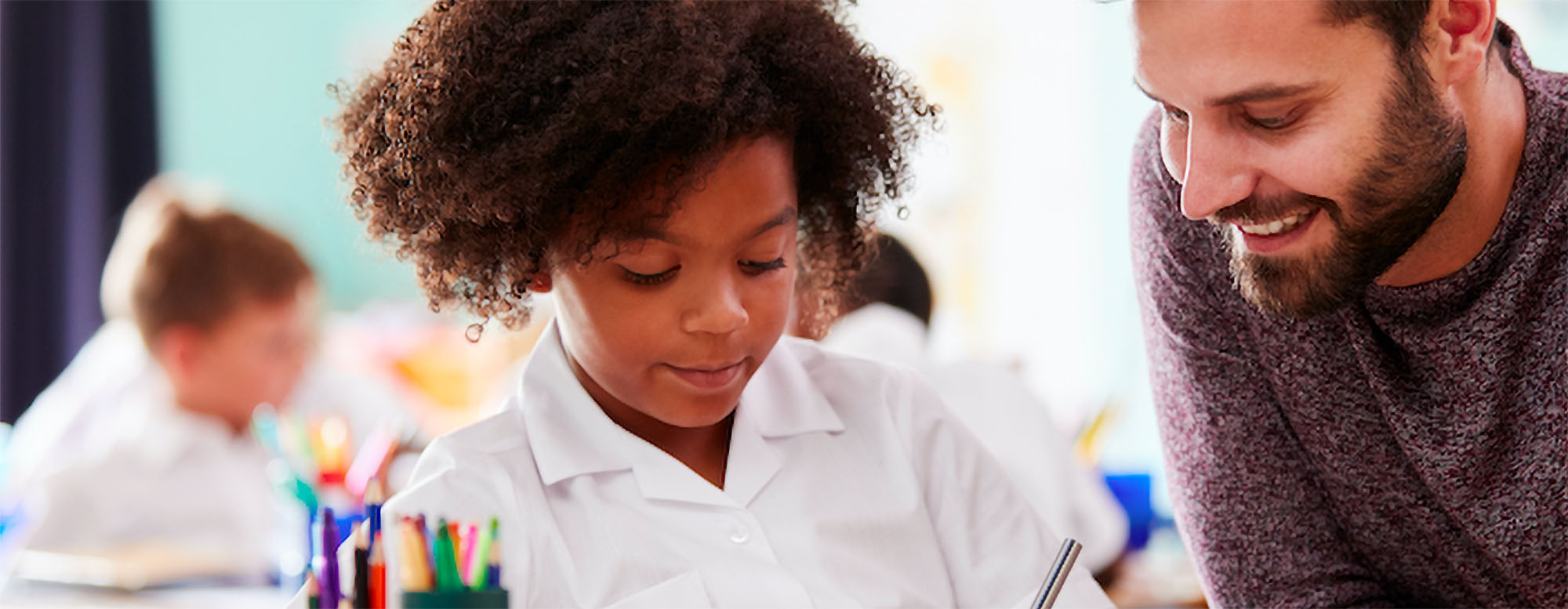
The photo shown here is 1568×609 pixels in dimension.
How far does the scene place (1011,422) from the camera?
2.03 meters

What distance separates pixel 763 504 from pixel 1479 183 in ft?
2.06

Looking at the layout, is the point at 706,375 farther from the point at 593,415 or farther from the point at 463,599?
the point at 463,599

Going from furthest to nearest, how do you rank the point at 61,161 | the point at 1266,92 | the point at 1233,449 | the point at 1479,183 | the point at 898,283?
the point at 61,161 → the point at 898,283 → the point at 1233,449 → the point at 1479,183 → the point at 1266,92

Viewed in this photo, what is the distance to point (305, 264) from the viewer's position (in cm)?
249

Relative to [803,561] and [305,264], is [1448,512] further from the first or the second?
[305,264]

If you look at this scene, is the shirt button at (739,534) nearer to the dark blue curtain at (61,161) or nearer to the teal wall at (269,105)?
the teal wall at (269,105)

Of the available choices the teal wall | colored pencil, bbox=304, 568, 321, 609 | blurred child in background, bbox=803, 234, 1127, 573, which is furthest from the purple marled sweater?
the teal wall

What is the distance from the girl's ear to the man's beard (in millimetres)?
538

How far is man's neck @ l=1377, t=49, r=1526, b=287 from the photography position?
104 cm

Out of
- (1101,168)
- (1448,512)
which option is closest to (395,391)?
(1101,168)

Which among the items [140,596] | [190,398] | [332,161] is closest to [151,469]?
[190,398]

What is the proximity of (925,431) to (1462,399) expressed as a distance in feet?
1.43

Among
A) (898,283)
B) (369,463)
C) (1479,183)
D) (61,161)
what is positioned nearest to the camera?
(1479,183)

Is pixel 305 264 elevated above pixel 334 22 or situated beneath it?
situated beneath
